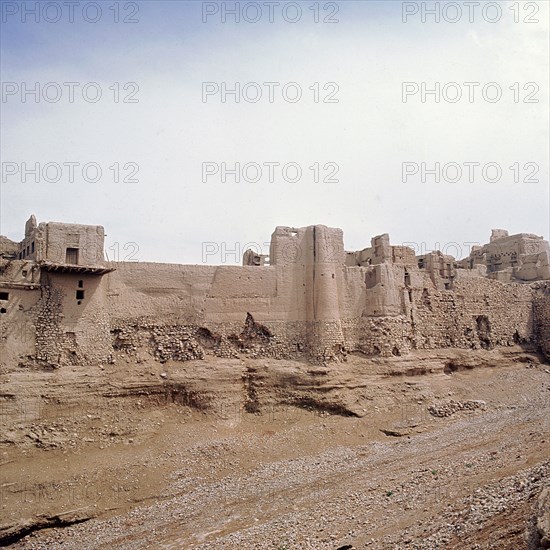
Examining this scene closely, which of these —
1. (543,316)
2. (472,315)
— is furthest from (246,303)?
(543,316)

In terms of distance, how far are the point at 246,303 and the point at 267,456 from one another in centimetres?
577

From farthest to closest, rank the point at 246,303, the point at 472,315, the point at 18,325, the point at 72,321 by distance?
1. the point at 472,315
2. the point at 246,303
3. the point at 72,321
4. the point at 18,325

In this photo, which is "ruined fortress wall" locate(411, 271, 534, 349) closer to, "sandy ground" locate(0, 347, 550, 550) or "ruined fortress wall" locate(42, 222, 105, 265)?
"sandy ground" locate(0, 347, 550, 550)

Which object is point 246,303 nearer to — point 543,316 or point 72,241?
point 72,241

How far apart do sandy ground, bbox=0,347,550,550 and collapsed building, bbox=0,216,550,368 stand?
2.49ft

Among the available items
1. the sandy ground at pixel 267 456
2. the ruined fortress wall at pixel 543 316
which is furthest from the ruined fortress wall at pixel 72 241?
the ruined fortress wall at pixel 543 316

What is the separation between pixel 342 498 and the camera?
13867mm

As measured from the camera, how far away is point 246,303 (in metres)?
20.8

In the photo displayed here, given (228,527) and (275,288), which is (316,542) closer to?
(228,527)

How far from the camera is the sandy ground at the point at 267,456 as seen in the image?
470 inches

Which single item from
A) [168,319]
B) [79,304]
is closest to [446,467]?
[168,319]

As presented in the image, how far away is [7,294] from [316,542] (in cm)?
1165

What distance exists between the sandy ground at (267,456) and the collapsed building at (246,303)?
29.9 inches

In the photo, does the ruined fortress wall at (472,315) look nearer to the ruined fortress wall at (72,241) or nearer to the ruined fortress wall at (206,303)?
the ruined fortress wall at (206,303)
